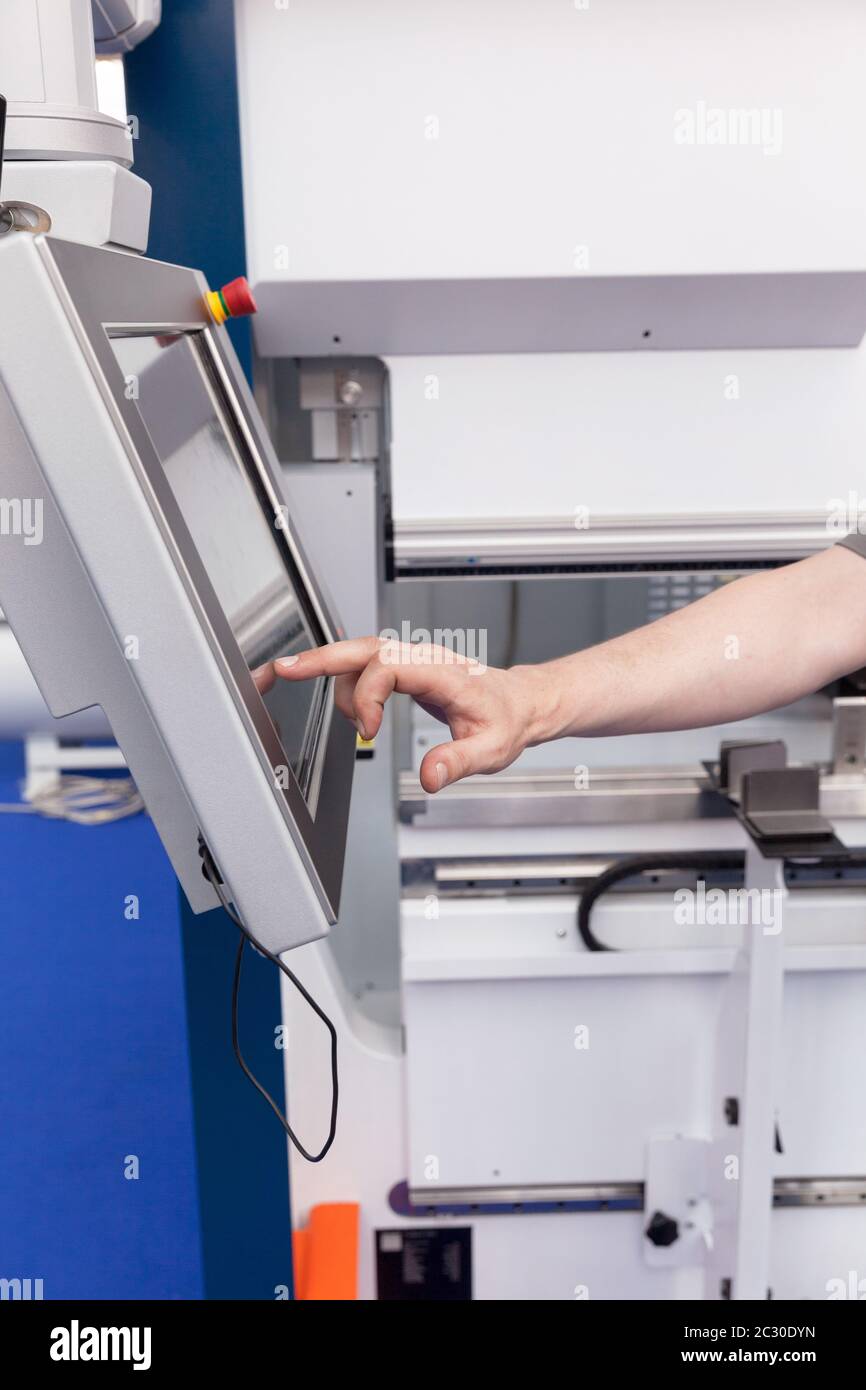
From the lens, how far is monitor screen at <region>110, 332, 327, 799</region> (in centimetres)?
68

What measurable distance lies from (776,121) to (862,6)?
159 millimetres

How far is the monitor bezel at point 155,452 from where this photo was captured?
541 mm

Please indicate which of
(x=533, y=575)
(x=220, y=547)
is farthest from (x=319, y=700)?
(x=533, y=575)

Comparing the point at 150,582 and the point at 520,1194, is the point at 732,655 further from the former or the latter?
the point at 520,1194

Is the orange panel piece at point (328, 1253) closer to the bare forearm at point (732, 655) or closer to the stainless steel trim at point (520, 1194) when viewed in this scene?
the stainless steel trim at point (520, 1194)

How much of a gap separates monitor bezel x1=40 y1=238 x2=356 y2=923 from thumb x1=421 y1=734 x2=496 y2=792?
8 cm

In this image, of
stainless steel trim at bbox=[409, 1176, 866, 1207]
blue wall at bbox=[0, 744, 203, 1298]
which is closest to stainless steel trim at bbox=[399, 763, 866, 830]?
stainless steel trim at bbox=[409, 1176, 866, 1207]

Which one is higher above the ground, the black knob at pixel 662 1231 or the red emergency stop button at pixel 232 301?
the red emergency stop button at pixel 232 301

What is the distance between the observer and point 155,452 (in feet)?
1.90

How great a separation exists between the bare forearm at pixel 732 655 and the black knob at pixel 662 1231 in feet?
3.13

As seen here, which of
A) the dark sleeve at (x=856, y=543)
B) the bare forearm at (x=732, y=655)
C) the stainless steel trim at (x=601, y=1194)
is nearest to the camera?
the bare forearm at (x=732, y=655)

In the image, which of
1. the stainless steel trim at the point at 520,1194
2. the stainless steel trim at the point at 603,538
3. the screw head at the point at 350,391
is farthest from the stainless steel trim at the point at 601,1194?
the screw head at the point at 350,391

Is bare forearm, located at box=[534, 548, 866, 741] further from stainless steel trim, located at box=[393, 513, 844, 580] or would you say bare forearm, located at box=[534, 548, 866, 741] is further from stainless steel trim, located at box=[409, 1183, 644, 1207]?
stainless steel trim, located at box=[409, 1183, 644, 1207]
